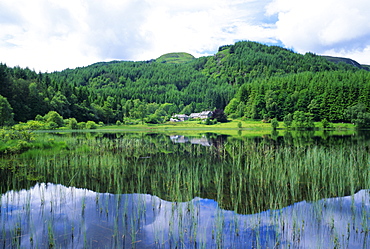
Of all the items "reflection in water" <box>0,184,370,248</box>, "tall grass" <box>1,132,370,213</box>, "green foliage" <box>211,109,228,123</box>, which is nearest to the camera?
"reflection in water" <box>0,184,370,248</box>

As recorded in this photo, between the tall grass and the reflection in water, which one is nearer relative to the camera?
the reflection in water

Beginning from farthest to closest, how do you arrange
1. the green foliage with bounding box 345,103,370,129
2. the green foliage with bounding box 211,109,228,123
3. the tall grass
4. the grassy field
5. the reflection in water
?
the green foliage with bounding box 211,109,228,123
the green foliage with bounding box 345,103,370,129
the grassy field
the tall grass
the reflection in water

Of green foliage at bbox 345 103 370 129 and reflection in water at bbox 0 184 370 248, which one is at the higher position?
green foliage at bbox 345 103 370 129

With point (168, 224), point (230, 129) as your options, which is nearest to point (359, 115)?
point (230, 129)

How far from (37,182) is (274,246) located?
1053 cm

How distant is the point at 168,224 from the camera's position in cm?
708

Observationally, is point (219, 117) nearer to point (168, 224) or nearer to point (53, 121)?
point (53, 121)

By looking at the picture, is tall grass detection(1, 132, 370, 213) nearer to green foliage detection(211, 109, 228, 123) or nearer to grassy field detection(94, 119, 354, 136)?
grassy field detection(94, 119, 354, 136)

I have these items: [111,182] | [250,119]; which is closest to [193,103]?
[250,119]

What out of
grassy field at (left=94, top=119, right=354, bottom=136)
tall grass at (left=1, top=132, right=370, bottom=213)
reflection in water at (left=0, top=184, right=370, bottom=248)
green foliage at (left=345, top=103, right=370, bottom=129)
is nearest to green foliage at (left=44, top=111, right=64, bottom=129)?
grassy field at (left=94, top=119, right=354, bottom=136)

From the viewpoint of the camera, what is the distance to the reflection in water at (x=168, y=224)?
598 cm

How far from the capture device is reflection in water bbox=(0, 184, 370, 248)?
5977mm

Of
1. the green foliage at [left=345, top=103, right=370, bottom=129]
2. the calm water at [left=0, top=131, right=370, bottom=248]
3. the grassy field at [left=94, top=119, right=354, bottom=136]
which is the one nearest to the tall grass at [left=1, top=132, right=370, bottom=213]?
the calm water at [left=0, top=131, right=370, bottom=248]

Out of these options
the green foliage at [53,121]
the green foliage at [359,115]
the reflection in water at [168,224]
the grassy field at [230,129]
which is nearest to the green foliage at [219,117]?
the grassy field at [230,129]
